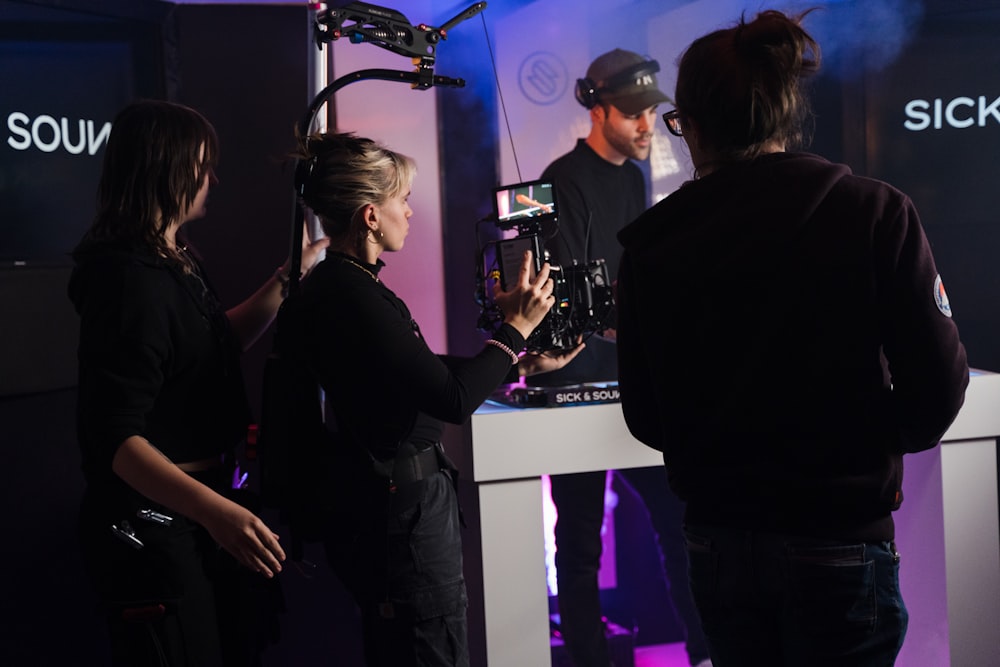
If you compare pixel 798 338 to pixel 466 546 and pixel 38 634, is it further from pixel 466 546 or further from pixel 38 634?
pixel 38 634

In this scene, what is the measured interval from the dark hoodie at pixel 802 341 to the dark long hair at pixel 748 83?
0.13 ft

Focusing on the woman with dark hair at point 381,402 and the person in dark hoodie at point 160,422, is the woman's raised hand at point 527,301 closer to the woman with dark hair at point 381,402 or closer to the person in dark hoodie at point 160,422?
the woman with dark hair at point 381,402

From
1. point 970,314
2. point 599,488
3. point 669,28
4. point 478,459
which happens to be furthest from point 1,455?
point 970,314

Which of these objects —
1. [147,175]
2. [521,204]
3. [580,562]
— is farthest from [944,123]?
[147,175]

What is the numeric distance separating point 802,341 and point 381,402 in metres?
0.67

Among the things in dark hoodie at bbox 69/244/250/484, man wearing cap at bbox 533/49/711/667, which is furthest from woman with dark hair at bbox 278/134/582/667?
man wearing cap at bbox 533/49/711/667

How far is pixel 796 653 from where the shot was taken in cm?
112

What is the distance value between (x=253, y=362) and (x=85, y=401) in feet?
4.13

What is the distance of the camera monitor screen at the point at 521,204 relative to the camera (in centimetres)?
193

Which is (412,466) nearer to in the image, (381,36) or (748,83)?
(748,83)

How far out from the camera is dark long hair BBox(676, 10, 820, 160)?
111 cm

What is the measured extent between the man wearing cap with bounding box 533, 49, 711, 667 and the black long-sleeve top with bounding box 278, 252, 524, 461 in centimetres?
99

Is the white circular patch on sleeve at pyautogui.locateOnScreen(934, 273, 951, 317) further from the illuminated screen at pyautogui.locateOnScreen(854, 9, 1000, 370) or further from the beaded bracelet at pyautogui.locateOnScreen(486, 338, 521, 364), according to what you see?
the illuminated screen at pyautogui.locateOnScreen(854, 9, 1000, 370)

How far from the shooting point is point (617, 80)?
8.52 feet
